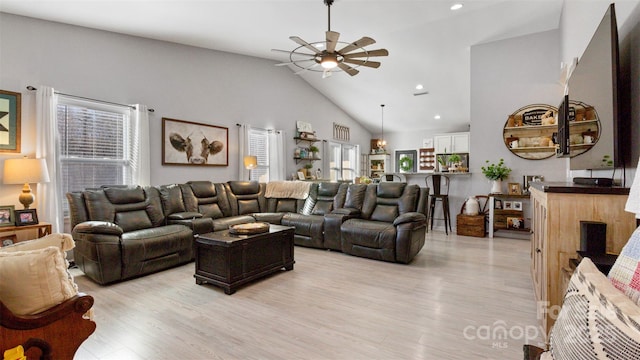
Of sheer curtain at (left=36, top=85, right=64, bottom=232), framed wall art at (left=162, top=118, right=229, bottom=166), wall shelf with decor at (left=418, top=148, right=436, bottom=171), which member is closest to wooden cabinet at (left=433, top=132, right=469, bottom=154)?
wall shelf with decor at (left=418, top=148, right=436, bottom=171)

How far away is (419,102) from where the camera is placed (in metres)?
8.09

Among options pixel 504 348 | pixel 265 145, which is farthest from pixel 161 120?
pixel 504 348

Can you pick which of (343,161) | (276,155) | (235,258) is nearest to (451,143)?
(343,161)

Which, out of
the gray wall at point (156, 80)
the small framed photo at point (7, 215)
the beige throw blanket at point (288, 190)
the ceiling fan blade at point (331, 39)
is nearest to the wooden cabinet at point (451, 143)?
the gray wall at point (156, 80)

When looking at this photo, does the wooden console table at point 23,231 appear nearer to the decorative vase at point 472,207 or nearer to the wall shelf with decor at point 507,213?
the decorative vase at point 472,207

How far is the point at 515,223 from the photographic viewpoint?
5262 millimetres

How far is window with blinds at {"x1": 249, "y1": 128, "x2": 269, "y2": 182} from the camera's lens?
660 cm

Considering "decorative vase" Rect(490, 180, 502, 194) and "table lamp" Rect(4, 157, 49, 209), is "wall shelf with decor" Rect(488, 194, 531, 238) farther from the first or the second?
"table lamp" Rect(4, 157, 49, 209)

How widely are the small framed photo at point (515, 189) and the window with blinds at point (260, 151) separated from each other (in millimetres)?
4805

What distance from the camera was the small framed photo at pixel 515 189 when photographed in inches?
206

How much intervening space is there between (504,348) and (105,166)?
16.6 feet

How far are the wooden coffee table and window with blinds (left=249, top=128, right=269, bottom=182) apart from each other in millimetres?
3388

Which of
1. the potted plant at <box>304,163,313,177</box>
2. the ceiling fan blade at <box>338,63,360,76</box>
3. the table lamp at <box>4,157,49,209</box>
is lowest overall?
the table lamp at <box>4,157,49,209</box>

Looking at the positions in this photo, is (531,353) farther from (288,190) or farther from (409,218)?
(288,190)
